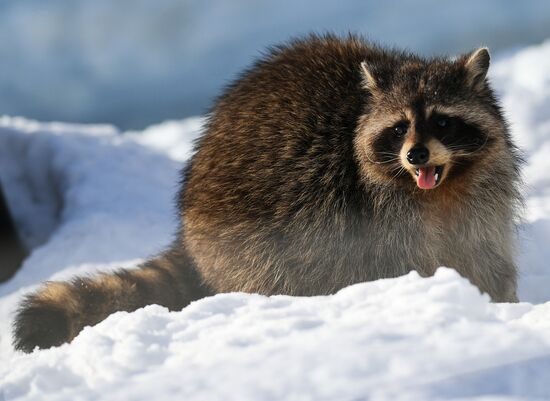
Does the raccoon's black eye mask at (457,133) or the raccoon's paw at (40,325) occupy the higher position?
the raccoon's black eye mask at (457,133)

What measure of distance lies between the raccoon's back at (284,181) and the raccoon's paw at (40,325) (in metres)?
0.65

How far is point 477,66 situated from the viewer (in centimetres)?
413

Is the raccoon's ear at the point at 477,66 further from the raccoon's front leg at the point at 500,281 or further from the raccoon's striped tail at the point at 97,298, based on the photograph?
the raccoon's striped tail at the point at 97,298

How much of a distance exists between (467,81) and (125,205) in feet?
10.7

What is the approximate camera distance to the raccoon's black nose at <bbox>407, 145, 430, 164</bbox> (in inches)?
148

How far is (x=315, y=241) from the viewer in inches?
163

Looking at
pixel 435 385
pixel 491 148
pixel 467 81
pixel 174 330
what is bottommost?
pixel 435 385

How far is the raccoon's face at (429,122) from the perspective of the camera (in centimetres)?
389

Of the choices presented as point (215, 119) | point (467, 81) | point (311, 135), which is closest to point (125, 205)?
point (215, 119)

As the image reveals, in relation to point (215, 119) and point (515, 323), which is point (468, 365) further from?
point (215, 119)

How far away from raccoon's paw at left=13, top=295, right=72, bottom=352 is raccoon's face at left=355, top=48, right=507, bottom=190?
1.43 meters

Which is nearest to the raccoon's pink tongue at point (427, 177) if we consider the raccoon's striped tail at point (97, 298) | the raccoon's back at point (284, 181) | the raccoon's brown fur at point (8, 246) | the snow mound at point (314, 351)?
the raccoon's back at point (284, 181)

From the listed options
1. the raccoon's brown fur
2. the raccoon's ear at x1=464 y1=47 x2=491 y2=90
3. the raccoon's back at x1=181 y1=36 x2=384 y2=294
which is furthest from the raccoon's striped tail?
the raccoon's brown fur

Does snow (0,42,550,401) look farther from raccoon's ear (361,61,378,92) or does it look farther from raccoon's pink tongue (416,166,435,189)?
raccoon's ear (361,61,378,92)
